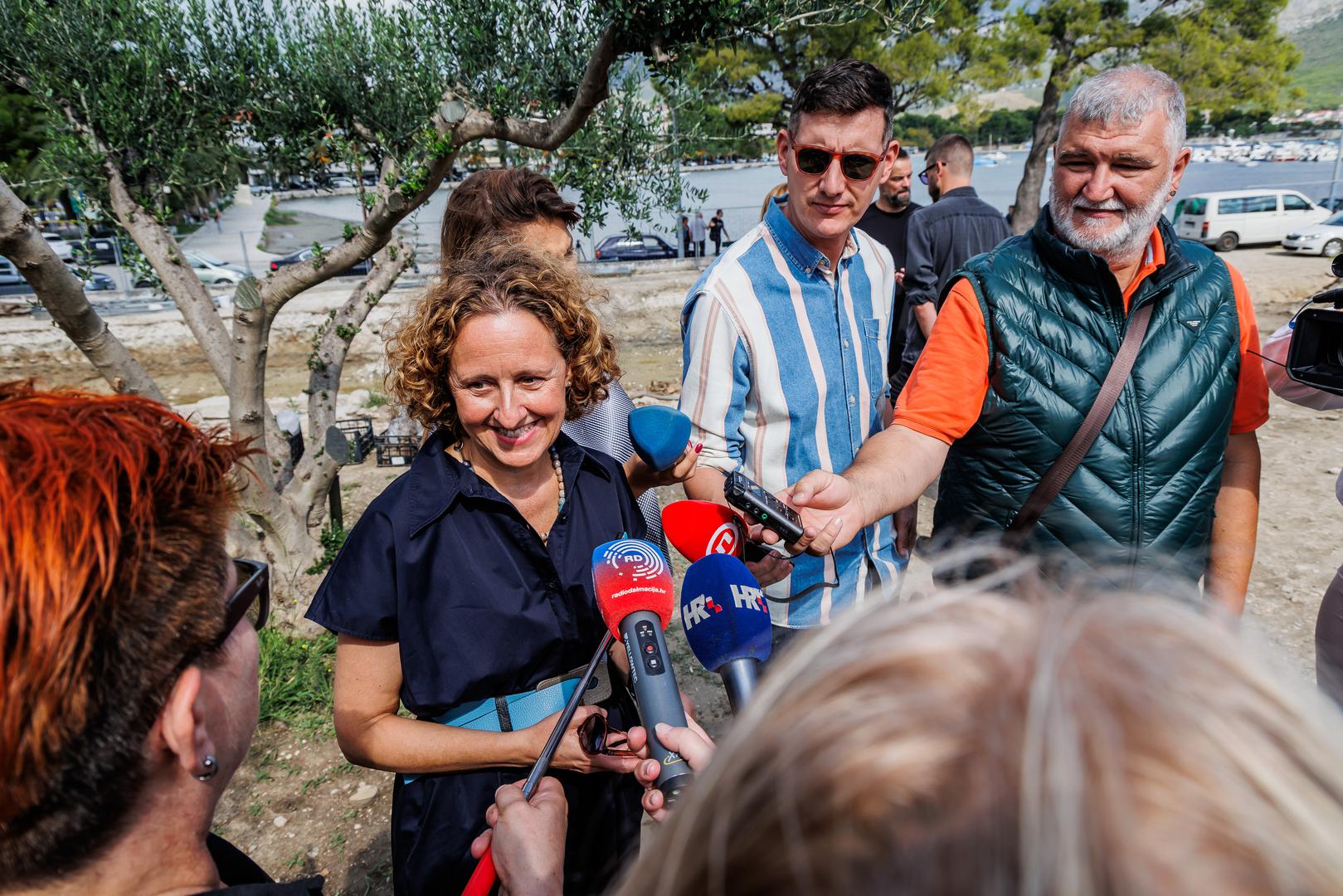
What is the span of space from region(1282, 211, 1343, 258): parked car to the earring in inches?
791

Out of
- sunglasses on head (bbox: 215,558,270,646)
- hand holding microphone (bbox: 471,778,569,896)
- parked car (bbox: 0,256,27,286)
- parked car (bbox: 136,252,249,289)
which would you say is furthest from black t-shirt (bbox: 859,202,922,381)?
parked car (bbox: 0,256,27,286)

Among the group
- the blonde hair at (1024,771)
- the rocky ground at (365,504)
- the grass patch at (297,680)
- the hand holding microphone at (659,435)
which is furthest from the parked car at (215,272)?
the blonde hair at (1024,771)

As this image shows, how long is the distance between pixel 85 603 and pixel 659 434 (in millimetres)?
1299

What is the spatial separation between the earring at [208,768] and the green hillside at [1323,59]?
159m

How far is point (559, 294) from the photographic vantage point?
196 cm

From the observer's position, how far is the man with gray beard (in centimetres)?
199

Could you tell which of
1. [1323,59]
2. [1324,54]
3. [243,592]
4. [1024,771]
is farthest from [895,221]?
[1324,54]

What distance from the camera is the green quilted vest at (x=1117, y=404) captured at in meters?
1.99

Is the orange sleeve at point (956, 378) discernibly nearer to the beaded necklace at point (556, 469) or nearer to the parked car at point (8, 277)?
the beaded necklace at point (556, 469)

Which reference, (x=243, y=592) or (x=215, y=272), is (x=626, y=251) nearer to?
(x=215, y=272)

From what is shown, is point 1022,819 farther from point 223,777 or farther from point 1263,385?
point 1263,385

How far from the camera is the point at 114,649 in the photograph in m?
0.90

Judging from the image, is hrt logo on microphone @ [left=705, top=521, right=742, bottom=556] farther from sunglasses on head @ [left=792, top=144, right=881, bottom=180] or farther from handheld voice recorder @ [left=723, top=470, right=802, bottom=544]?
sunglasses on head @ [left=792, top=144, right=881, bottom=180]

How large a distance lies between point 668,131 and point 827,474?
570 centimetres
